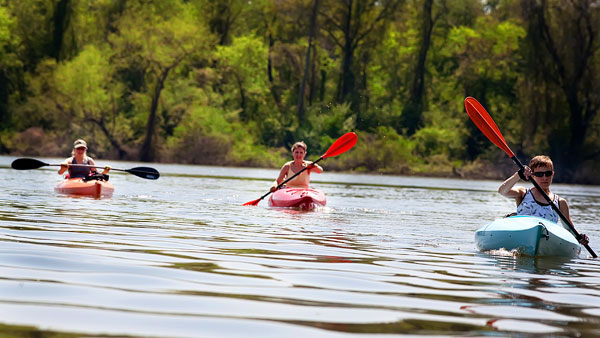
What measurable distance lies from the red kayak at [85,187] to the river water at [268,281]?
4235 millimetres

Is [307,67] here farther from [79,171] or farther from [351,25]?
[79,171]

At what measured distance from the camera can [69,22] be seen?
159ft

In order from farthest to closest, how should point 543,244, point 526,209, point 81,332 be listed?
point 526,209, point 543,244, point 81,332

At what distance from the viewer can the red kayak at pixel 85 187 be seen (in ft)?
50.6

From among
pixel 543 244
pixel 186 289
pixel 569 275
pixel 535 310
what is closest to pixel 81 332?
pixel 186 289

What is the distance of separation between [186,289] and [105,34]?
158 ft

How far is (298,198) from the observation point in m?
14.3

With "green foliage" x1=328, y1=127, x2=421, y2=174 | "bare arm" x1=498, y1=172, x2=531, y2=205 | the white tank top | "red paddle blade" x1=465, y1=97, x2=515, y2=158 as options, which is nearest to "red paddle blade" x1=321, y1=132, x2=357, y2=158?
"red paddle blade" x1=465, y1=97, x2=515, y2=158

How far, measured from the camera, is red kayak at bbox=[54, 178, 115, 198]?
15422 mm

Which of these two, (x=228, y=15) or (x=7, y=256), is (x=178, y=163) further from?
(x=7, y=256)

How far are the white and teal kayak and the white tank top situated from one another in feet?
0.75

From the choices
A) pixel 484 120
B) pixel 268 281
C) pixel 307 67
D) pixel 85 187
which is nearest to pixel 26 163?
pixel 85 187

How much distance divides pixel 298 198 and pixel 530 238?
21.5 ft

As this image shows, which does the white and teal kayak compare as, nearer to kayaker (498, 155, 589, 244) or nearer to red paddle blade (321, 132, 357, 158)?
kayaker (498, 155, 589, 244)
